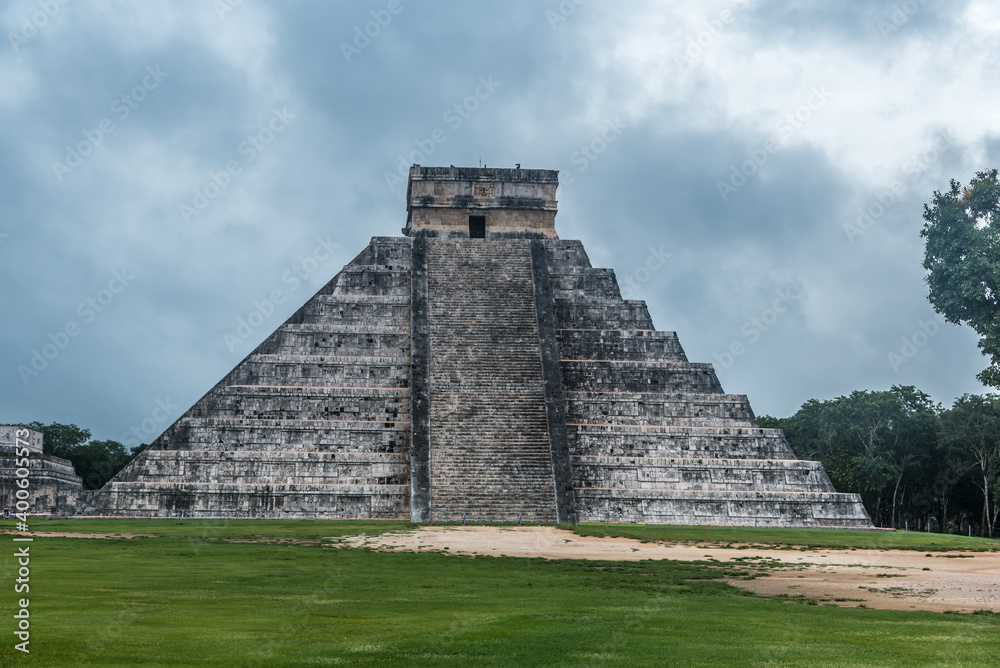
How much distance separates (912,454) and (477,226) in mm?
24051

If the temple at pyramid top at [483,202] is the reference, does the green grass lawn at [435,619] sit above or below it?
below

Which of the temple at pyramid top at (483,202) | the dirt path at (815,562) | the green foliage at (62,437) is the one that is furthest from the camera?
the green foliage at (62,437)

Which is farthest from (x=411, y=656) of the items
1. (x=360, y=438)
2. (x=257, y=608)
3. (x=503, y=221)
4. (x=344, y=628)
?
(x=503, y=221)

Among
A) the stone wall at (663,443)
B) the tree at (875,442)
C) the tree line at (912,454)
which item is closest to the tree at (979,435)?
the tree line at (912,454)

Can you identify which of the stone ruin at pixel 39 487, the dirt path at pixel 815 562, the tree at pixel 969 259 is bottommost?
the dirt path at pixel 815 562

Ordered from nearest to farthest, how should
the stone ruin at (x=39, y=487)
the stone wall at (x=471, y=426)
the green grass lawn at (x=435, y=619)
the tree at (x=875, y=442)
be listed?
the green grass lawn at (x=435, y=619), the stone wall at (x=471, y=426), the stone ruin at (x=39, y=487), the tree at (x=875, y=442)

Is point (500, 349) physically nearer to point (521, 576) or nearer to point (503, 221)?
point (503, 221)

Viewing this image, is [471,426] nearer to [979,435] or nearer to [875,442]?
[979,435]

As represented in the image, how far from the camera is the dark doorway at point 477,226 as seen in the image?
4150 centimetres

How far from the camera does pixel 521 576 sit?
16406 mm

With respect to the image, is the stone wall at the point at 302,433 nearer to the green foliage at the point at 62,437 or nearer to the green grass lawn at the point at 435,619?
the green grass lawn at the point at 435,619

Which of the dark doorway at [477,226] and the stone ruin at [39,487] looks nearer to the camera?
the stone ruin at [39,487]

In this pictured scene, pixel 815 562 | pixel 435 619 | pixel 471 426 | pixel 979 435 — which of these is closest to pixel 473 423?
pixel 471 426

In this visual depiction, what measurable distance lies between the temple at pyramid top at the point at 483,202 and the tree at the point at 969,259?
14468 mm
